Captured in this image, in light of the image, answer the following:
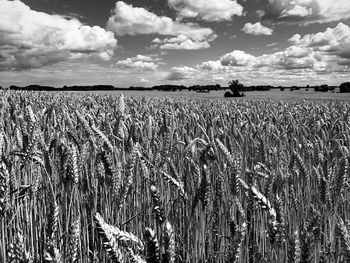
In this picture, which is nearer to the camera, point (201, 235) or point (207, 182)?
point (207, 182)

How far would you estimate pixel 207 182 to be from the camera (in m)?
1.45

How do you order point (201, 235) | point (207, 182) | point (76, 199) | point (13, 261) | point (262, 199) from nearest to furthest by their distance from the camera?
point (13, 261), point (262, 199), point (207, 182), point (201, 235), point (76, 199)

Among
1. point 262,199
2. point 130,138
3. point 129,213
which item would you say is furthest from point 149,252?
point 130,138

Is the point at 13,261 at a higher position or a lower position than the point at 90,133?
lower

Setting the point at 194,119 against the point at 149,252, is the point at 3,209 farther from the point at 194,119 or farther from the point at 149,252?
the point at 194,119

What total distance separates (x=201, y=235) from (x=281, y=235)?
505mm


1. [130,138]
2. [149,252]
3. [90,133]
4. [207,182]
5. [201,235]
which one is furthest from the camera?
[130,138]

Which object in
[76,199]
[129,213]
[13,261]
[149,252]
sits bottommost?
[129,213]

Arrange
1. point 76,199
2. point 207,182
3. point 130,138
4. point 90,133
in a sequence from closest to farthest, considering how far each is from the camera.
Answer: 1. point 207,182
2. point 76,199
3. point 90,133
4. point 130,138

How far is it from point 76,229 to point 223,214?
1314 millimetres

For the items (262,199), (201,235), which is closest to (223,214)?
(201,235)

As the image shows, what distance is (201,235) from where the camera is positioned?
170 cm

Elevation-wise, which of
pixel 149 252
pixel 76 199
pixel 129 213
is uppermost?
pixel 149 252

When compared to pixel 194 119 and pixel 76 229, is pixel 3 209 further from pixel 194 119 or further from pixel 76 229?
pixel 194 119
